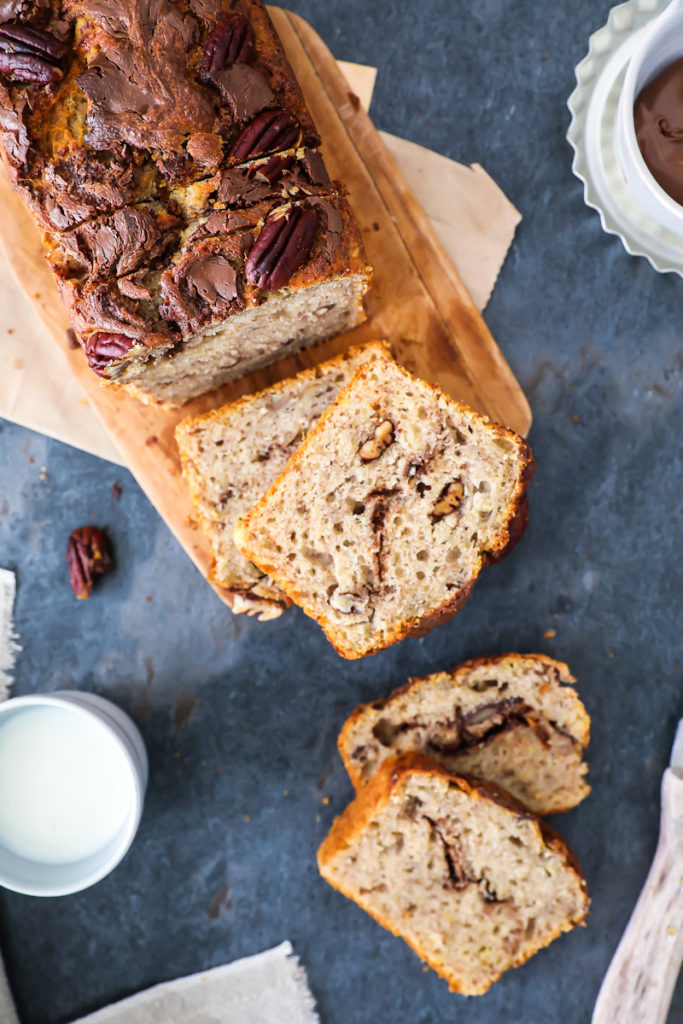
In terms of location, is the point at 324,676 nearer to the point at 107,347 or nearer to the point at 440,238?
the point at 107,347

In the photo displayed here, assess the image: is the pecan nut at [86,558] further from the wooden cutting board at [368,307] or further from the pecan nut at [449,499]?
the pecan nut at [449,499]

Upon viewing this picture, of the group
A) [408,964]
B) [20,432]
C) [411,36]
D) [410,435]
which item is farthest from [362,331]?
[408,964]

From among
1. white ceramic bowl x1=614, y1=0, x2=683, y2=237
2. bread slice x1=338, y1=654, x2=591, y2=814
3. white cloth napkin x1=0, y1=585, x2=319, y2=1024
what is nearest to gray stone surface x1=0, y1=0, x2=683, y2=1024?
white cloth napkin x1=0, y1=585, x2=319, y2=1024

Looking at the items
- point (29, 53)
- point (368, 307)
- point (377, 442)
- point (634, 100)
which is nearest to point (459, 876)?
point (377, 442)

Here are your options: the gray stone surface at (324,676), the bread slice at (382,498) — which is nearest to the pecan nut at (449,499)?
the bread slice at (382,498)

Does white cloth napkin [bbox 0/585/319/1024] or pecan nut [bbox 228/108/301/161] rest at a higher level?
pecan nut [bbox 228/108/301/161]

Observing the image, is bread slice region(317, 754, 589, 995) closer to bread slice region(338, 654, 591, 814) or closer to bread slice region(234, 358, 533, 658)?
bread slice region(338, 654, 591, 814)
